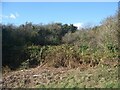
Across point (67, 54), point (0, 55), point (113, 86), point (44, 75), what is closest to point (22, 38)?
point (0, 55)

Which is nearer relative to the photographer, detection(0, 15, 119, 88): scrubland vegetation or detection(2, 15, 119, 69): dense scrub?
detection(0, 15, 119, 88): scrubland vegetation

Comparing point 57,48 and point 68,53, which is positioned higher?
point 57,48

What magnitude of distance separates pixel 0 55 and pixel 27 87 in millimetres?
4942

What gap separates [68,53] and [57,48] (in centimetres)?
90

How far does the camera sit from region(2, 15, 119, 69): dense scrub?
→ 12852mm

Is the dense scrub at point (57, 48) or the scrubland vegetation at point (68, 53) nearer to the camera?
the scrubland vegetation at point (68, 53)

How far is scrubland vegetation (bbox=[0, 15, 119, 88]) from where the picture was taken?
10633 mm

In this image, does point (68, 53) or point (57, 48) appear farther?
point (57, 48)

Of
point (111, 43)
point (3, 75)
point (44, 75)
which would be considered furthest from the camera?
point (111, 43)

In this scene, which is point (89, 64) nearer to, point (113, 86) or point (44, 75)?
point (44, 75)

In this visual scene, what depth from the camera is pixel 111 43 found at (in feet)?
45.9

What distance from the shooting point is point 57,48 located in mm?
13688

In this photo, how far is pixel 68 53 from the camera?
42.5 feet

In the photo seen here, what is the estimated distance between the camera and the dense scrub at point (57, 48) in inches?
506
